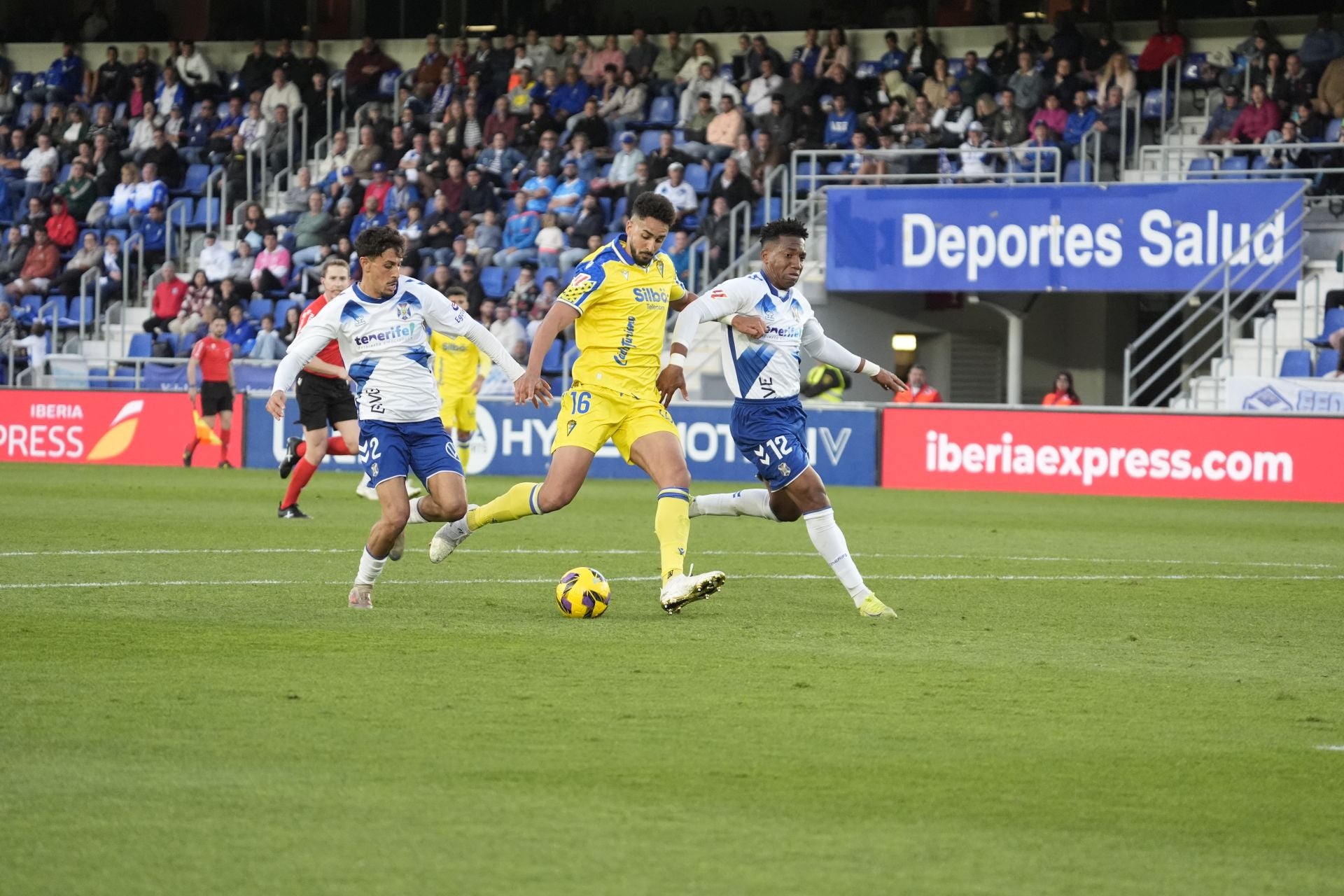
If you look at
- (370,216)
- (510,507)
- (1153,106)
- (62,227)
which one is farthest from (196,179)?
(510,507)

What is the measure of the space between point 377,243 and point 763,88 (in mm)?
19896

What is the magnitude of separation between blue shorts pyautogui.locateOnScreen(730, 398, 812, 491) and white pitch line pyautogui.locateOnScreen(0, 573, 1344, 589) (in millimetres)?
1717

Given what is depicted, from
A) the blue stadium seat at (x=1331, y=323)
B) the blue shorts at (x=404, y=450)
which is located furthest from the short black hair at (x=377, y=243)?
the blue stadium seat at (x=1331, y=323)

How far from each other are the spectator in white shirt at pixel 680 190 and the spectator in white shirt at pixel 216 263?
288 inches

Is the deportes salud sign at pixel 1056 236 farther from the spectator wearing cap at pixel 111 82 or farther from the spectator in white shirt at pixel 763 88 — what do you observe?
the spectator wearing cap at pixel 111 82

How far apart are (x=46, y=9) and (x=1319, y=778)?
116 feet

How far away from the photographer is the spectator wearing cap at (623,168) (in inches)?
1103

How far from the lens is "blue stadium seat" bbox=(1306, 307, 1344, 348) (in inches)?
889

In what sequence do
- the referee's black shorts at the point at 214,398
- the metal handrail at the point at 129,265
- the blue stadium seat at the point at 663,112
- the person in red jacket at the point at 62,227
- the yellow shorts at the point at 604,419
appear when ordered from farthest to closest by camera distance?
the person in red jacket at the point at 62,227 < the metal handrail at the point at 129,265 < the blue stadium seat at the point at 663,112 < the referee's black shorts at the point at 214,398 < the yellow shorts at the point at 604,419

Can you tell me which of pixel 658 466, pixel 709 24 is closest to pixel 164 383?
pixel 709 24

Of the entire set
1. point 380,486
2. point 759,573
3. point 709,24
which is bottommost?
point 759,573

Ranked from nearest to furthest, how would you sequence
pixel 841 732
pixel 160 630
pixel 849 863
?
pixel 849 863 → pixel 841 732 → pixel 160 630

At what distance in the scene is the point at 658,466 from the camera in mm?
9875

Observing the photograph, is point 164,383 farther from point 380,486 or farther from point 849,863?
point 849,863
